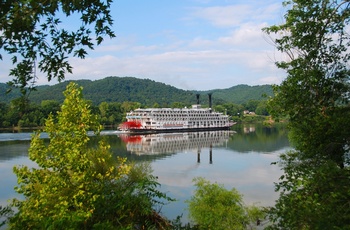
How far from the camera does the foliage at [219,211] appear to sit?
9695 mm

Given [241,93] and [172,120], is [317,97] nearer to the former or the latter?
[172,120]

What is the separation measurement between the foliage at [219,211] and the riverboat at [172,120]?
39.6 metres

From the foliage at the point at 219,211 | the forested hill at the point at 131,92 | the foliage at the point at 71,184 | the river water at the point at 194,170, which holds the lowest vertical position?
the river water at the point at 194,170

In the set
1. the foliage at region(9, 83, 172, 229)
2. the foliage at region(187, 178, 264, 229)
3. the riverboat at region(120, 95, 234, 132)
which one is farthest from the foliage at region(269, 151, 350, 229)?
the riverboat at region(120, 95, 234, 132)

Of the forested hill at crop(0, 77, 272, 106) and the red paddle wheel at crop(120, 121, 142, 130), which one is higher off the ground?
the forested hill at crop(0, 77, 272, 106)

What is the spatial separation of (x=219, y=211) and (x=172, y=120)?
46052mm

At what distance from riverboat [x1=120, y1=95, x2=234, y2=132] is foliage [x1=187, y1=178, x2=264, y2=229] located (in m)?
39.6

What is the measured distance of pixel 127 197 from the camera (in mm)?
5082

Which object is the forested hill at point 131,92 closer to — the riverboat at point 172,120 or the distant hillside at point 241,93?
the distant hillside at point 241,93

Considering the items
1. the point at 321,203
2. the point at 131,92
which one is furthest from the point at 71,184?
the point at 131,92

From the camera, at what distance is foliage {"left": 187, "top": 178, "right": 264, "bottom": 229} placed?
9695mm

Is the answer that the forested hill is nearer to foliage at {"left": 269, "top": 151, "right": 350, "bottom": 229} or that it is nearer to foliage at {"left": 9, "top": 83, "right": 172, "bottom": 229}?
foliage at {"left": 9, "top": 83, "right": 172, "bottom": 229}

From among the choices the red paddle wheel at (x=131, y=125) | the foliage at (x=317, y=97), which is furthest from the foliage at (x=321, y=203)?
the red paddle wheel at (x=131, y=125)

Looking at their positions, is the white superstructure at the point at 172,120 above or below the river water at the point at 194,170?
above
